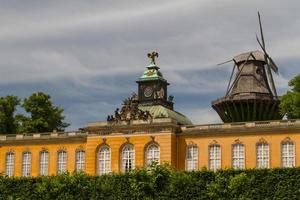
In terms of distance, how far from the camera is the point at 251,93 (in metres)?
73.0

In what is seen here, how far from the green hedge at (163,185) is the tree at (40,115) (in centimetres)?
1918

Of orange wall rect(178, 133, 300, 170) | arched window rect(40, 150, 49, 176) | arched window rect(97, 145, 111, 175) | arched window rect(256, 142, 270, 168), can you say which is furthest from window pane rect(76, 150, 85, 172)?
arched window rect(256, 142, 270, 168)

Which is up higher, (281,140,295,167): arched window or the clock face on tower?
the clock face on tower

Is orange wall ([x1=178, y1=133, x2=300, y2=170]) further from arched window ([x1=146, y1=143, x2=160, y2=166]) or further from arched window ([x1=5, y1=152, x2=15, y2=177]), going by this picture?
arched window ([x1=5, y1=152, x2=15, y2=177])

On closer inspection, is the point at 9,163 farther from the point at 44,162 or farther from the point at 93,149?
the point at 93,149

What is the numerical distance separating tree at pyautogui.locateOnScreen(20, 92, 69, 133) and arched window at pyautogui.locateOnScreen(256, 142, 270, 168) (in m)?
25.5

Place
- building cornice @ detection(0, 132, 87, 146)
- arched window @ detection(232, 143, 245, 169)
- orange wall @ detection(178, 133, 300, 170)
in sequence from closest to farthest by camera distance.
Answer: orange wall @ detection(178, 133, 300, 170) < arched window @ detection(232, 143, 245, 169) < building cornice @ detection(0, 132, 87, 146)

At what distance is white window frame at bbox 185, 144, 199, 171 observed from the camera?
6553cm

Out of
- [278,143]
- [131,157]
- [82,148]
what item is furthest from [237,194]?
[82,148]

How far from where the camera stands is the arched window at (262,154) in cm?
6294

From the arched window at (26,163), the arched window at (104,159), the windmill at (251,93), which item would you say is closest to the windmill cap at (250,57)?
the windmill at (251,93)

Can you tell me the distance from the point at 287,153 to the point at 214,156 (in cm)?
638

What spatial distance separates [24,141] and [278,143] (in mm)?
24610

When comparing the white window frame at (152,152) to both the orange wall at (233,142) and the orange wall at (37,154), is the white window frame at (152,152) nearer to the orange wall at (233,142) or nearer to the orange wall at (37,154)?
the orange wall at (233,142)
